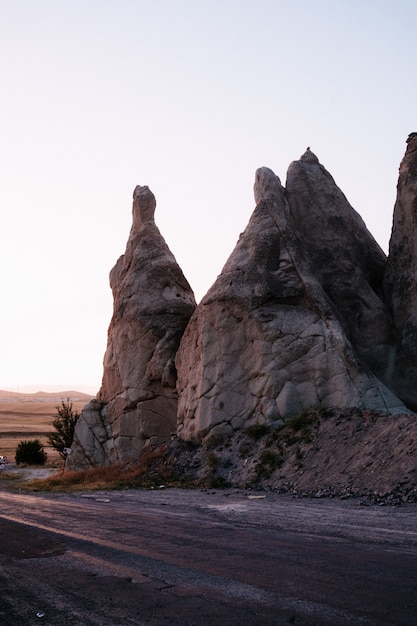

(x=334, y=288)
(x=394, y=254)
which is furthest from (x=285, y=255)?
(x=394, y=254)

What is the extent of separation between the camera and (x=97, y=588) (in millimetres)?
8047

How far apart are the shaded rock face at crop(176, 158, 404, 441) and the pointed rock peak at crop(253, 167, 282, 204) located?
5 cm

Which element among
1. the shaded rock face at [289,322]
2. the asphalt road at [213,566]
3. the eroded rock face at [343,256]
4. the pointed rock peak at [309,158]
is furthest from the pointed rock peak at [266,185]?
the asphalt road at [213,566]

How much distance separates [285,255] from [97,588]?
61.4 ft

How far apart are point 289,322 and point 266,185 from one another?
6532 mm

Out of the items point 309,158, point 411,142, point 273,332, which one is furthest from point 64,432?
point 411,142

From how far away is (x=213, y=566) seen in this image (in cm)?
897

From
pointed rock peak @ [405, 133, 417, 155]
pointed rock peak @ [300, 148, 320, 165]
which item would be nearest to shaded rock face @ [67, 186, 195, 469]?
pointed rock peak @ [300, 148, 320, 165]

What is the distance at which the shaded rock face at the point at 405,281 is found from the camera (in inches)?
966

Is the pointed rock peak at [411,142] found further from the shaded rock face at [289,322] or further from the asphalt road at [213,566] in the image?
the asphalt road at [213,566]

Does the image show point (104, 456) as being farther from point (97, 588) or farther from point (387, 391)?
point (97, 588)

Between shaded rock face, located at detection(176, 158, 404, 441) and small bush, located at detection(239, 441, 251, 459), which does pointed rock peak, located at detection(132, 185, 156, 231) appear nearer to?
shaded rock face, located at detection(176, 158, 404, 441)

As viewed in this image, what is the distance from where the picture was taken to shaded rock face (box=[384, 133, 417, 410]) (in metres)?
24.5

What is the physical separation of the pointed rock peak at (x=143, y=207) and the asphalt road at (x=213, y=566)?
1986cm
